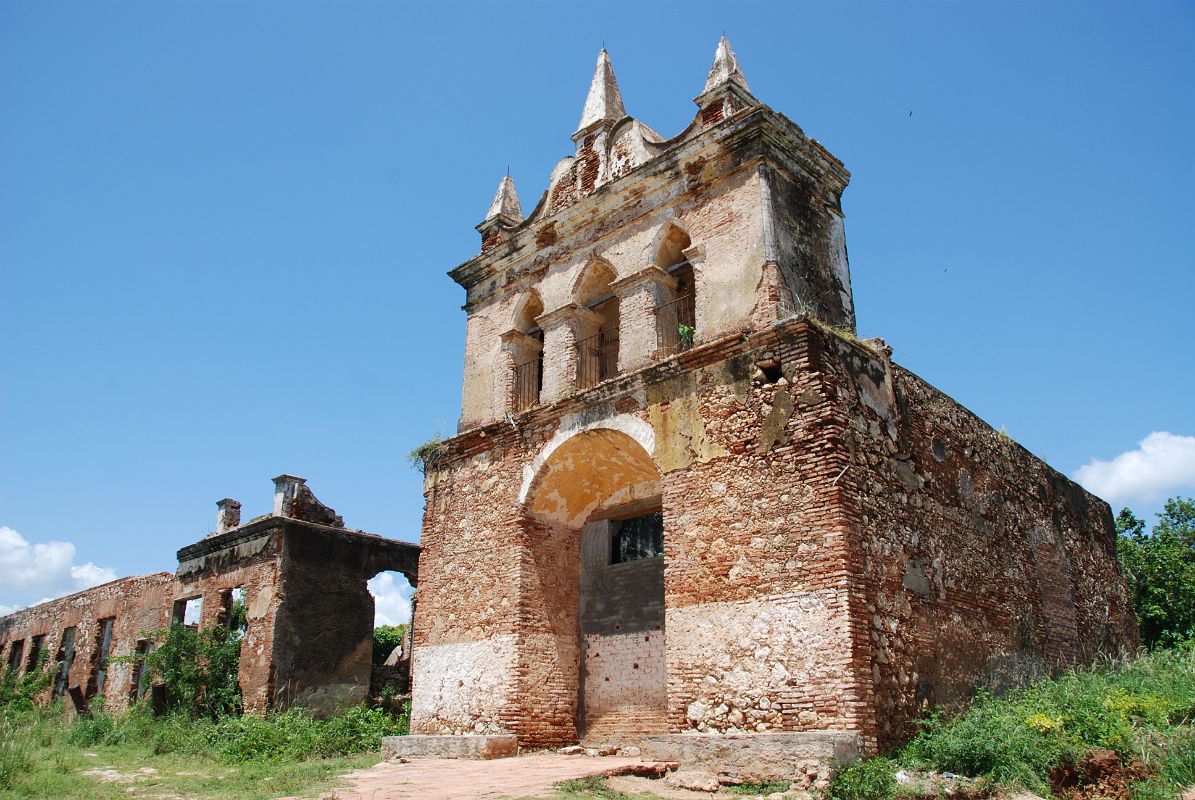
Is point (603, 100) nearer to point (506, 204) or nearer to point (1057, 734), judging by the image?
point (506, 204)

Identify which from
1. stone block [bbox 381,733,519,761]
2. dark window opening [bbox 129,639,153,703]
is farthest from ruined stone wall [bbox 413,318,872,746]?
dark window opening [bbox 129,639,153,703]

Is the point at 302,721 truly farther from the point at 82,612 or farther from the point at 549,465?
the point at 82,612

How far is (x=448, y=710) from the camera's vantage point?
12.0m

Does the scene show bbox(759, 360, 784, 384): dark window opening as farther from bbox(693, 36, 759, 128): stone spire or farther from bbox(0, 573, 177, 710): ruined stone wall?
bbox(0, 573, 177, 710): ruined stone wall

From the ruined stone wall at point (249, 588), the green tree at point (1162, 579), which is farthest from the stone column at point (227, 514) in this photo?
the green tree at point (1162, 579)

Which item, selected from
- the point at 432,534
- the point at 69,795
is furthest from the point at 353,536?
the point at 69,795

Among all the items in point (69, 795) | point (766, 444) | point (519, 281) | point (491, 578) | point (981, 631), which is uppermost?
point (519, 281)

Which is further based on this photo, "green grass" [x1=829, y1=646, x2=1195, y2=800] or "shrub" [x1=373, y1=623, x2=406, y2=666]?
"shrub" [x1=373, y1=623, x2=406, y2=666]

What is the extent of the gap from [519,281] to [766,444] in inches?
225

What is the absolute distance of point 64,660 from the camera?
23.8 metres

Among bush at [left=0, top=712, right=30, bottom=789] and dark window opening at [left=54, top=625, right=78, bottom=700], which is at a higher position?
dark window opening at [left=54, top=625, right=78, bottom=700]

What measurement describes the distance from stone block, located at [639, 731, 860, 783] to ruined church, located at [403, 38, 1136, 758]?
106 millimetres

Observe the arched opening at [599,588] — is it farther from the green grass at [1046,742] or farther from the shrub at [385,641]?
the shrub at [385,641]

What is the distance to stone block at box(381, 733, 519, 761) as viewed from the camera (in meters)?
10.8
